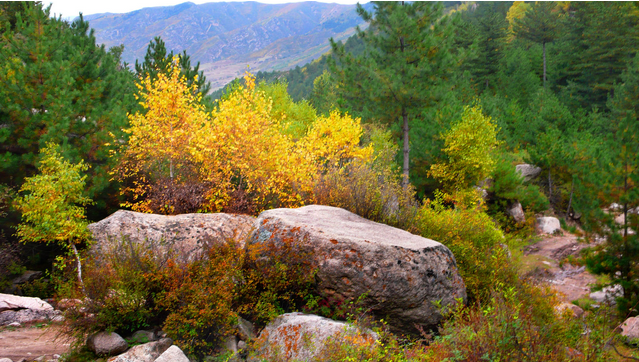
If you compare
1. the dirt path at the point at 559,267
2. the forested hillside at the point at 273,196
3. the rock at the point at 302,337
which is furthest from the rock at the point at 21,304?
the dirt path at the point at 559,267

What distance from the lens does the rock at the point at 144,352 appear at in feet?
17.8

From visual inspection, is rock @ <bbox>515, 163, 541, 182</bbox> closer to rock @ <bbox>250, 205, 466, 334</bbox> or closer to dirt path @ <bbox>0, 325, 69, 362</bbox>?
rock @ <bbox>250, 205, 466, 334</bbox>

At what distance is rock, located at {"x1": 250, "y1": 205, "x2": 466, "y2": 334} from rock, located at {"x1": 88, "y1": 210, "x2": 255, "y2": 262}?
1551 mm

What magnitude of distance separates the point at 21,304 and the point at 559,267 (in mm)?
22551

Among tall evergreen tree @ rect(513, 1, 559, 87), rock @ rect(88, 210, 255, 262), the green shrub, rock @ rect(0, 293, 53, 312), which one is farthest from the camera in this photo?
tall evergreen tree @ rect(513, 1, 559, 87)

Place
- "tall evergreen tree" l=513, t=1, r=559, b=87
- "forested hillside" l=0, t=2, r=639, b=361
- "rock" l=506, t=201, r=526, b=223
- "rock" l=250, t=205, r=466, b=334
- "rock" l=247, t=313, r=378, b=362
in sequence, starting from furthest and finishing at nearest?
"tall evergreen tree" l=513, t=1, r=559, b=87, "rock" l=506, t=201, r=526, b=223, "rock" l=250, t=205, r=466, b=334, "forested hillside" l=0, t=2, r=639, b=361, "rock" l=247, t=313, r=378, b=362

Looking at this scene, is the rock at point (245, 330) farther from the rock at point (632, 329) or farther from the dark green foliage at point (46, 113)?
the rock at point (632, 329)

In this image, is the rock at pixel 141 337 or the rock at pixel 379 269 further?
the rock at pixel 379 269

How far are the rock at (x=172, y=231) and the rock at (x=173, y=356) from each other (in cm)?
293

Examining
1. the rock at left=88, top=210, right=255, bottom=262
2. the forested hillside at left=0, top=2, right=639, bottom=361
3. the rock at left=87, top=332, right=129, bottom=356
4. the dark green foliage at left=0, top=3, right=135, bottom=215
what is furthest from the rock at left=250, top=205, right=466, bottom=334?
the dark green foliage at left=0, top=3, right=135, bottom=215

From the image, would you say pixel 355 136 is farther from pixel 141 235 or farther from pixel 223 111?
pixel 141 235

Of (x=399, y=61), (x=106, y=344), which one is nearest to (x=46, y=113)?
(x=106, y=344)

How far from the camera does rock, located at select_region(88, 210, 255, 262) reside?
830 centimetres

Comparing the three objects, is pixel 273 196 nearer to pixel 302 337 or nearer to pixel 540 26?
pixel 302 337
